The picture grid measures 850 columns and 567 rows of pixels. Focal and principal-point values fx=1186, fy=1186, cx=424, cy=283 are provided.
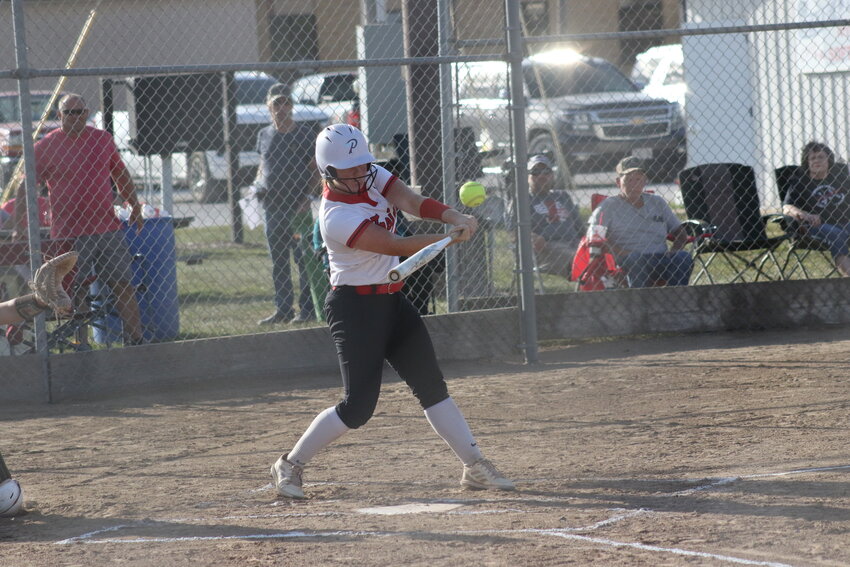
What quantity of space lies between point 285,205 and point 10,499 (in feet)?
18.1

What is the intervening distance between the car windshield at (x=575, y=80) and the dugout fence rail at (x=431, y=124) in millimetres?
32

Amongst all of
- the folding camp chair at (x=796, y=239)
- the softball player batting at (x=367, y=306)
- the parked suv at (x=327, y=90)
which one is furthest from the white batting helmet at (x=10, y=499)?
the parked suv at (x=327, y=90)

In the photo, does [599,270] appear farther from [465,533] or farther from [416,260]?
[465,533]

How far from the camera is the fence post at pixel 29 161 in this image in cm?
781

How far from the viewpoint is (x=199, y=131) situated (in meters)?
13.7

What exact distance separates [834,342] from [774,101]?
21.7 ft

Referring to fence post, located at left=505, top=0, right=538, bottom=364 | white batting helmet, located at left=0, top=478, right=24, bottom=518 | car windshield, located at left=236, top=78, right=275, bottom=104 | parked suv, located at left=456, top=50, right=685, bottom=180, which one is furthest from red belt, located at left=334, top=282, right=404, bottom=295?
car windshield, located at left=236, top=78, right=275, bottom=104

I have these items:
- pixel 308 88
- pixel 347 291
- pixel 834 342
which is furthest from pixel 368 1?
pixel 308 88

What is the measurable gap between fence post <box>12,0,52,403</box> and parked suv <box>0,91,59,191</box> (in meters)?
6.04

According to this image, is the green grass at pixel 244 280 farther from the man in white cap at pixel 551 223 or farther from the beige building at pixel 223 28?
the beige building at pixel 223 28

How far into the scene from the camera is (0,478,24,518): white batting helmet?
529 centimetres

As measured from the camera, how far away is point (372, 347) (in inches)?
208

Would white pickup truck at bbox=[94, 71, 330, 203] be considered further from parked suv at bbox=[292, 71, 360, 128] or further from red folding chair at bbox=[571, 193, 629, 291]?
red folding chair at bbox=[571, 193, 629, 291]

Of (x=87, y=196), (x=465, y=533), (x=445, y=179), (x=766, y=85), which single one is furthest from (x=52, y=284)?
(x=766, y=85)
